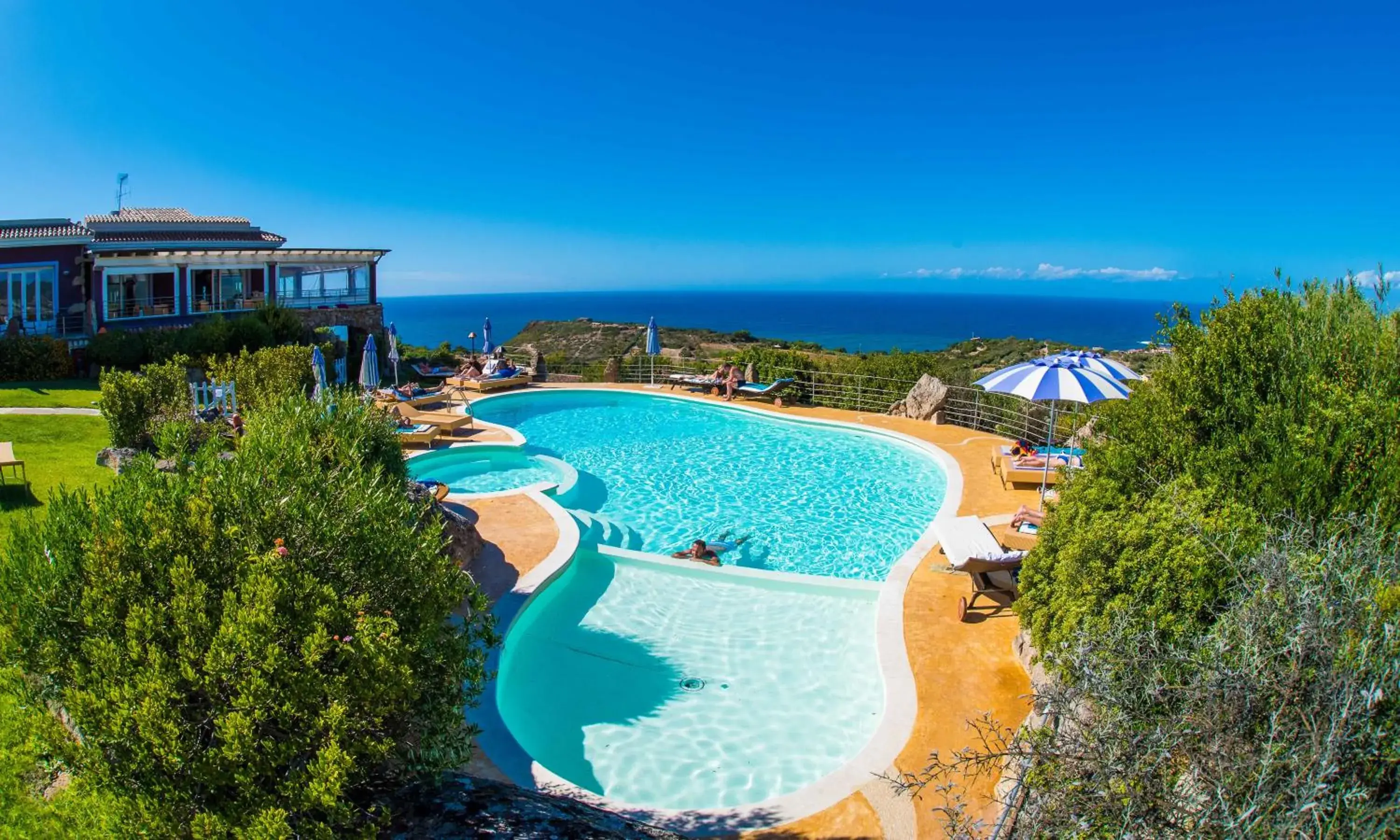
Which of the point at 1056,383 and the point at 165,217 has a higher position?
the point at 165,217

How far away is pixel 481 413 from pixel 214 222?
56.3 feet

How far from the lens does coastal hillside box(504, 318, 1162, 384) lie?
2066 cm

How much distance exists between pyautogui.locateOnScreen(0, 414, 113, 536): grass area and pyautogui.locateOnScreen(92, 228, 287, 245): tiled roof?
11909 millimetres

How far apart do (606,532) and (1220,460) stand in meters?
8.43

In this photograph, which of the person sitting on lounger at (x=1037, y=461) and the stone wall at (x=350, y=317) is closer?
the person sitting on lounger at (x=1037, y=461)

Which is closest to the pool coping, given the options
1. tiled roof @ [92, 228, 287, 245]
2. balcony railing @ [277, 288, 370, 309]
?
balcony railing @ [277, 288, 370, 309]

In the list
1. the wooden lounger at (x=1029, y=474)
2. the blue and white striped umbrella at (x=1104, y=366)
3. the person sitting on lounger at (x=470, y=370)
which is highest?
the blue and white striped umbrella at (x=1104, y=366)

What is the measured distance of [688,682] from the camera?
7.40 meters

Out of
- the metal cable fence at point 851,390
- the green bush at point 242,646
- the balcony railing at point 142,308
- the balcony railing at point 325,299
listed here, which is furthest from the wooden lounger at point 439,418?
the green bush at point 242,646

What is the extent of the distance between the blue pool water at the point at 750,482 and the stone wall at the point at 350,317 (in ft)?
28.7

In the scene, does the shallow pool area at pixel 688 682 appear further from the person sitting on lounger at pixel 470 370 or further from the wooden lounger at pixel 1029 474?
the person sitting on lounger at pixel 470 370

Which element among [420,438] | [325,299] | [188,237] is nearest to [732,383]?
[420,438]

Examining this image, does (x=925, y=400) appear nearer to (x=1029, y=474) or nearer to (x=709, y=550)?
(x=1029, y=474)

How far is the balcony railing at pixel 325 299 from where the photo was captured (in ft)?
84.8
